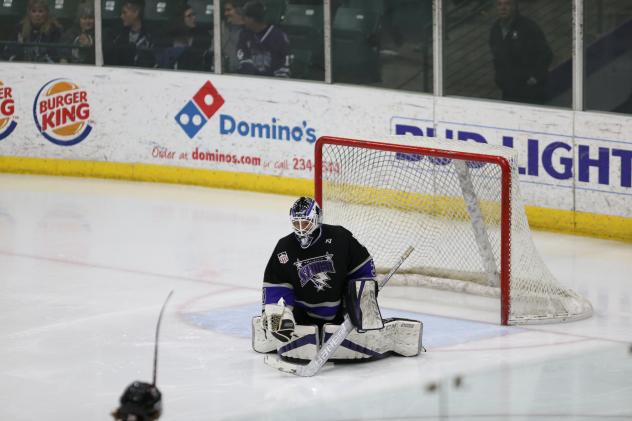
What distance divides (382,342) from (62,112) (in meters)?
6.40

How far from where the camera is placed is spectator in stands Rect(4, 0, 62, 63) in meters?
12.9

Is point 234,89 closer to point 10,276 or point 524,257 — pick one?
point 10,276

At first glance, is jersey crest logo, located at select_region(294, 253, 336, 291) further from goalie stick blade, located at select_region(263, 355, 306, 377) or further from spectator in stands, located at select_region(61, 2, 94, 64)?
spectator in stands, located at select_region(61, 2, 94, 64)

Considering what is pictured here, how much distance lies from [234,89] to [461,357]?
527 centimetres

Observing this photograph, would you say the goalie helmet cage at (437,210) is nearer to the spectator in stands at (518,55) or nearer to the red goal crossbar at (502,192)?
the red goal crossbar at (502,192)

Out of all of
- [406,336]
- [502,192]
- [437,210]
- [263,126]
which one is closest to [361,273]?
[406,336]

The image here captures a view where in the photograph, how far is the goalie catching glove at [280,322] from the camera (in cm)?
682

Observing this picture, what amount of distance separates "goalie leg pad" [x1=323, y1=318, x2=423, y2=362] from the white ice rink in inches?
2.2

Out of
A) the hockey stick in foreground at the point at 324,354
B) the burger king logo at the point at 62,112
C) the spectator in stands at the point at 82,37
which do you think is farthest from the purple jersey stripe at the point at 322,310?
the spectator in stands at the point at 82,37

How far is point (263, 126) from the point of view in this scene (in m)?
12.0

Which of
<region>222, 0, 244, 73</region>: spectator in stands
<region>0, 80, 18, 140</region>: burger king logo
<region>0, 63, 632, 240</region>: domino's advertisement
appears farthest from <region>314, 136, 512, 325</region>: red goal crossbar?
<region>0, 80, 18, 140</region>: burger king logo

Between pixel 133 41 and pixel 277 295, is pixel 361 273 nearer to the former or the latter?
pixel 277 295

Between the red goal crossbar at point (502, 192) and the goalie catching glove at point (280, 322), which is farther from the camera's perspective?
the red goal crossbar at point (502, 192)

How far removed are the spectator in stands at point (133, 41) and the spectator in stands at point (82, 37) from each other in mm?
212
